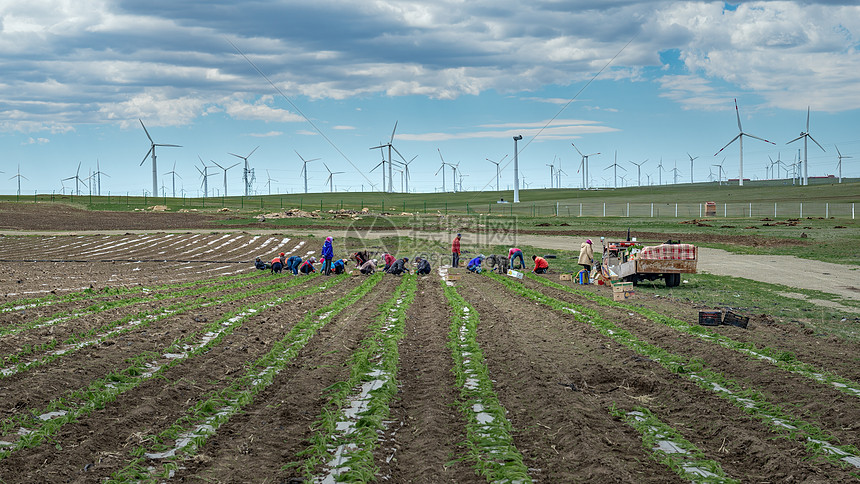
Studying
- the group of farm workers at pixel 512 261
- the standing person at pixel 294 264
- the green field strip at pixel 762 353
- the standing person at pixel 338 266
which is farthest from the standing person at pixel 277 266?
the green field strip at pixel 762 353

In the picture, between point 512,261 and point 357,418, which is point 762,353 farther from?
point 512,261

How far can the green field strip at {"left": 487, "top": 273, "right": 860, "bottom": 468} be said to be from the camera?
7.90 meters

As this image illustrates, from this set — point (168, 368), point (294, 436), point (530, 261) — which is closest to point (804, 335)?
point (294, 436)

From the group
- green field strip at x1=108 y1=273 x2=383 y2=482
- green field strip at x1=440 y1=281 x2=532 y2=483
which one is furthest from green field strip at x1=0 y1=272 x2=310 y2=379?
green field strip at x1=440 y1=281 x2=532 y2=483

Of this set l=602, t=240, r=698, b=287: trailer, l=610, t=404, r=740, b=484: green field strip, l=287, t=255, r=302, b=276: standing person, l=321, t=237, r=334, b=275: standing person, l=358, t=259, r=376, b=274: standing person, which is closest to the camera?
l=610, t=404, r=740, b=484: green field strip

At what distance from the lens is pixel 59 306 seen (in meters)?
17.9

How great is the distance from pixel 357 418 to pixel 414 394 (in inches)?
56.7

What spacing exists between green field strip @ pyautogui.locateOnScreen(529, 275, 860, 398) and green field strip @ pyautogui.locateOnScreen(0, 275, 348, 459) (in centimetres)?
998

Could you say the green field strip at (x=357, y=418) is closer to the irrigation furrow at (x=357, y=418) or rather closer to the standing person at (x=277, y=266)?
the irrigation furrow at (x=357, y=418)

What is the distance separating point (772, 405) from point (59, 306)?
1638 centimetres

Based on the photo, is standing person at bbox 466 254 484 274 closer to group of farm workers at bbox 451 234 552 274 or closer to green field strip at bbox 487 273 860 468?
group of farm workers at bbox 451 234 552 274

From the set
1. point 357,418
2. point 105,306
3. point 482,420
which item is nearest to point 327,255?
point 105,306

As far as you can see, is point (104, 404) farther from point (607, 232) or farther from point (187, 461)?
point (607, 232)

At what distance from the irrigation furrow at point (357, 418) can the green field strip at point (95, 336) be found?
16.5 ft
